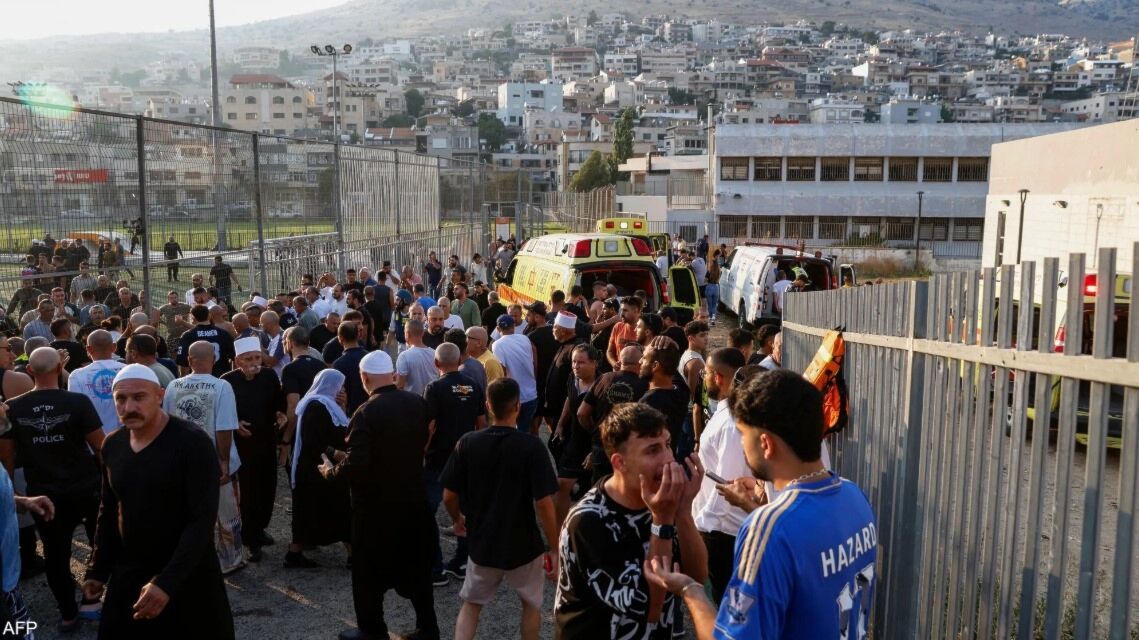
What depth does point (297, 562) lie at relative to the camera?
287 inches

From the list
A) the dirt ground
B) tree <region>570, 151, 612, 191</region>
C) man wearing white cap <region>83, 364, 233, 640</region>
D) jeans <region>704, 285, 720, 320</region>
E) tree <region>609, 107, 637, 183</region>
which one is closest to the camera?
man wearing white cap <region>83, 364, 233, 640</region>

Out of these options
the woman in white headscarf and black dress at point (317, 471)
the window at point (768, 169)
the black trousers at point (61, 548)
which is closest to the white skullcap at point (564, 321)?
the woman in white headscarf and black dress at point (317, 471)

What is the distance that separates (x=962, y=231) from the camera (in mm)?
51375

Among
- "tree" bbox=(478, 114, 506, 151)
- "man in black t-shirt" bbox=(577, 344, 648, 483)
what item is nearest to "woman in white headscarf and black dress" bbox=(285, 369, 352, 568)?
"man in black t-shirt" bbox=(577, 344, 648, 483)

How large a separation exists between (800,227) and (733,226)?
3808mm

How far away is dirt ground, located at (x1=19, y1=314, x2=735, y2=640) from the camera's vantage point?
6.22 m

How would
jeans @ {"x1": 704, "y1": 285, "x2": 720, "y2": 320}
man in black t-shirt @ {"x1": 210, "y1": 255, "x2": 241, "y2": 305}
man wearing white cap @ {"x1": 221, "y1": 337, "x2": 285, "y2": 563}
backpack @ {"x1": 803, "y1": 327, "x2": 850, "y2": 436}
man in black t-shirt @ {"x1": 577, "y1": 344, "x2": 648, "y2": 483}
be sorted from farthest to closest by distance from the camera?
jeans @ {"x1": 704, "y1": 285, "x2": 720, "y2": 320} → man in black t-shirt @ {"x1": 210, "y1": 255, "x2": 241, "y2": 305} → man wearing white cap @ {"x1": 221, "y1": 337, "x2": 285, "y2": 563} → man in black t-shirt @ {"x1": 577, "y1": 344, "x2": 648, "y2": 483} → backpack @ {"x1": 803, "y1": 327, "x2": 850, "y2": 436}

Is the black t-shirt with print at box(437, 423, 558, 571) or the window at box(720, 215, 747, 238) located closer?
the black t-shirt with print at box(437, 423, 558, 571)

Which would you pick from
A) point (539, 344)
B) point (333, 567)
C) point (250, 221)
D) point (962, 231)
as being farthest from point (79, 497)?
point (962, 231)

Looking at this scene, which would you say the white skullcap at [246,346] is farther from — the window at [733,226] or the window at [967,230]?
the window at [967,230]

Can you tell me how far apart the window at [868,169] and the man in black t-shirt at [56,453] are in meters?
50.0

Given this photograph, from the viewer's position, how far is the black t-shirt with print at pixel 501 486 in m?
5.10

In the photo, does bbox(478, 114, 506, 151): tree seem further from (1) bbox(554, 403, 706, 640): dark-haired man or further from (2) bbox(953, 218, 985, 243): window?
(1) bbox(554, 403, 706, 640): dark-haired man

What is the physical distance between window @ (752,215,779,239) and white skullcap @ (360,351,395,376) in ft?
150
